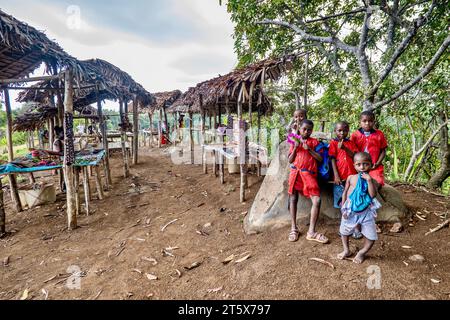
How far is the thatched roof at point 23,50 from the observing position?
4.30 meters

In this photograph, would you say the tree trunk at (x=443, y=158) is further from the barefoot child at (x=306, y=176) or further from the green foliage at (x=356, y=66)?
the barefoot child at (x=306, y=176)

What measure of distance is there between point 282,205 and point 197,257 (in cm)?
153

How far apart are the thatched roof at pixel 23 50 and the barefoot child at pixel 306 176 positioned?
16.1 feet

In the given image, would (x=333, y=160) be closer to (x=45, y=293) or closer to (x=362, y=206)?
(x=362, y=206)

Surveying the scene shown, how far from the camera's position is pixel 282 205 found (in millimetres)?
3838

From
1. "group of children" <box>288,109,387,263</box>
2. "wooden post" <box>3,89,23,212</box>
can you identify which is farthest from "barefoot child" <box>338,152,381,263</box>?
"wooden post" <box>3,89,23,212</box>

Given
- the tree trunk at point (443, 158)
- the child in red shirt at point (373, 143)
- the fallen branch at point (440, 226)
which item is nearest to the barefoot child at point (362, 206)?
the child in red shirt at point (373, 143)

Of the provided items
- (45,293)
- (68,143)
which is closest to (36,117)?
(68,143)

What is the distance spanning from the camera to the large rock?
11.8ft

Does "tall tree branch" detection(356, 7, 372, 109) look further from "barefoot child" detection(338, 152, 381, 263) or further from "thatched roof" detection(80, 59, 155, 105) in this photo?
"thatched roof" detection(80, 59, 155, 105)

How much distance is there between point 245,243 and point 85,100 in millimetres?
9798

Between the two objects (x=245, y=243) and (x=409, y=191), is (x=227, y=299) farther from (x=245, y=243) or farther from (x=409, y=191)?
(x=409, y=191)
